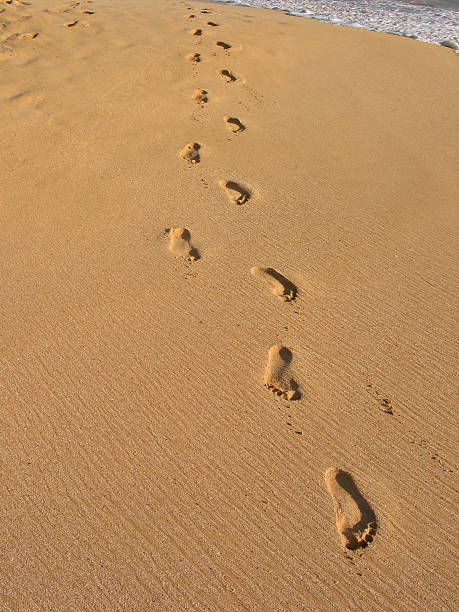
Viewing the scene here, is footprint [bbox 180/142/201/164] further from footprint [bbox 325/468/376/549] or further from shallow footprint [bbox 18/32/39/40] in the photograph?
shallow footprint [bbox 18/32/39/40]

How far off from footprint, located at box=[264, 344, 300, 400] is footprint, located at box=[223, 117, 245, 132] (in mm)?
2134

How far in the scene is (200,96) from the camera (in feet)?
13.1

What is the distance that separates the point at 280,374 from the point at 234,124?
2370 millimetres

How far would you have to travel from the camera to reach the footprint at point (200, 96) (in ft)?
12.9

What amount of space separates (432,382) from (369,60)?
4032mm

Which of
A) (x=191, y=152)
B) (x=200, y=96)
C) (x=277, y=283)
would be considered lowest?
(x=277, y=283)

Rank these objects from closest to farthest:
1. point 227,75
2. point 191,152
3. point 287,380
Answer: point 287,380 < point 191,152 < point 227,75

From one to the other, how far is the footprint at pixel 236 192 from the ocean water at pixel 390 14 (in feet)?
14.0

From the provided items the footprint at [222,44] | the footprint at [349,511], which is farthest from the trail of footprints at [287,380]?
the footprint at [222,44]

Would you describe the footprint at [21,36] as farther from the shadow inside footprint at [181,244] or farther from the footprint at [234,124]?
the shadow inside footprint at [181,244]

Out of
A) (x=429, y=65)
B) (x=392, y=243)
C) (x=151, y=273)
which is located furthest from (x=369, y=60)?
(x=151, y=273)

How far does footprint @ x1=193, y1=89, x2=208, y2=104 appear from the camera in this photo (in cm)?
393

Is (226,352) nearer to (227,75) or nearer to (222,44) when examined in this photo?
(227,75)

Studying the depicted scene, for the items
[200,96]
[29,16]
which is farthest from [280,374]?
[29,16]
